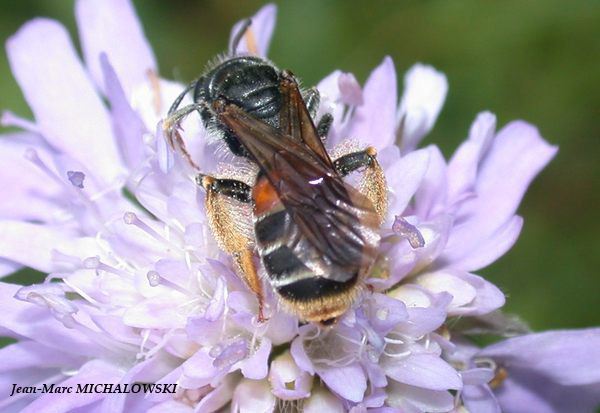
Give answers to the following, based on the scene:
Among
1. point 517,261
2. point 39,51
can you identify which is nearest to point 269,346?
point 39,51

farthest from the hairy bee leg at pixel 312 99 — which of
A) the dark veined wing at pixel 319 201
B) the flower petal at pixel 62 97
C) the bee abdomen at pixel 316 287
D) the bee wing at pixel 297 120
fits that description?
the bee abdomen at pixel 316 287

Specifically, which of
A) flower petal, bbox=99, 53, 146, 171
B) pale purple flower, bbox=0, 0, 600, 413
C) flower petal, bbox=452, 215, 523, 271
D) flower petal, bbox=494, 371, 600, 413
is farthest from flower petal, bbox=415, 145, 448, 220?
flower petal, bbox=99, 53, 146, 171

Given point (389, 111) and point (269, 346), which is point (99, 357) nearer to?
point (269, 346)

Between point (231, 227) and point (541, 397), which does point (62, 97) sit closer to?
point (231, 227)

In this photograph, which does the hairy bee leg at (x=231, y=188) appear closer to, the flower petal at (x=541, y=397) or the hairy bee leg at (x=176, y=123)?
the hairy bee leg at (x=176, y=123)

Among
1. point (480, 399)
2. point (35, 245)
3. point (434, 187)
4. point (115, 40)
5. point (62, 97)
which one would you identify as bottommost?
point (480, 399)

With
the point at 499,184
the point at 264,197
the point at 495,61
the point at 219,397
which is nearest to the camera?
the point at 264,197

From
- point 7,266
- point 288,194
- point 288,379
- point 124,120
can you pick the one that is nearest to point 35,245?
point 7,266
